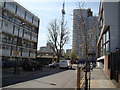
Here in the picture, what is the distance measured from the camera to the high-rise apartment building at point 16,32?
1578 inches

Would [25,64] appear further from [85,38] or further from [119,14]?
[85,38]

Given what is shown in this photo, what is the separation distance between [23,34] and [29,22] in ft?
15.9

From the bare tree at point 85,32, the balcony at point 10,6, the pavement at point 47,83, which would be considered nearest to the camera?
the bare tree at point 85,32

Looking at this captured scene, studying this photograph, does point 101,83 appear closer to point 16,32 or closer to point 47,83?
point 47,83

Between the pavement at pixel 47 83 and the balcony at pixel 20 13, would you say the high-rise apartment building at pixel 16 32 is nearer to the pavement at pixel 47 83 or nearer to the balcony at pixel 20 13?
the balcony at pixel 20 13

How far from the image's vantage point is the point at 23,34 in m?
49.3

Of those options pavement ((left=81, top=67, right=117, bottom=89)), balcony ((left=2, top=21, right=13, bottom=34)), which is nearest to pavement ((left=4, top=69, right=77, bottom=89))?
pavement ((left=81, top=67, right=117, bottom=89))

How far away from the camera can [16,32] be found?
4556 centimetres

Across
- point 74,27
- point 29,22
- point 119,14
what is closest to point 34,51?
point 29,22

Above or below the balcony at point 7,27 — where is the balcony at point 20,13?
above

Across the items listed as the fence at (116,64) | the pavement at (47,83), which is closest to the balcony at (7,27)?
the pavement at (47,83)

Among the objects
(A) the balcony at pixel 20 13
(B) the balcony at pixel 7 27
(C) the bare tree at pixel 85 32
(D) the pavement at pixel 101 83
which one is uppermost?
(A) the balcony at pixel 20 13

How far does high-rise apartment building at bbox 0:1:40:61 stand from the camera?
4009 centimetres

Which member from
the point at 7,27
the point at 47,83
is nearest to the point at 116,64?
the point at 47,83
